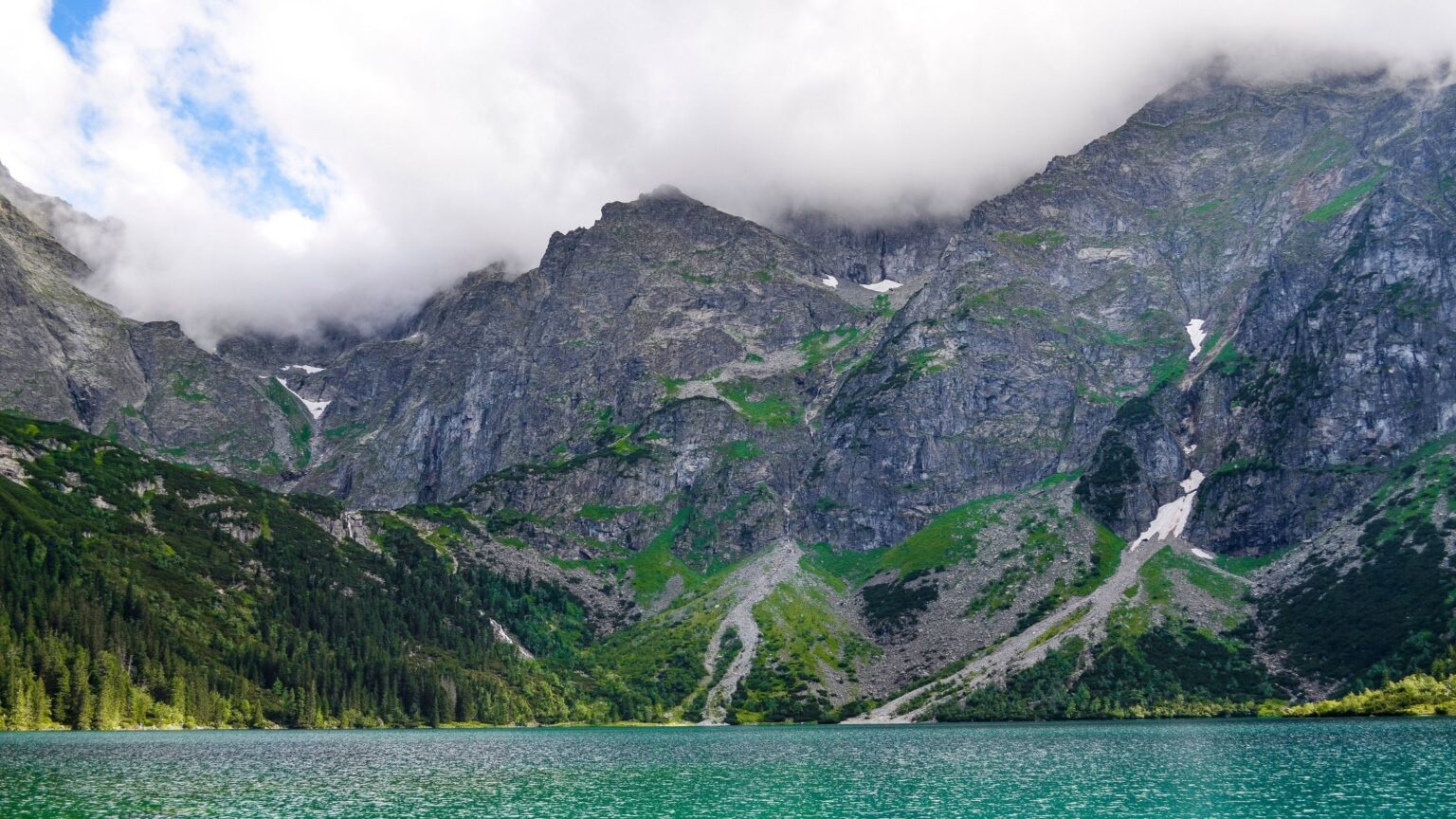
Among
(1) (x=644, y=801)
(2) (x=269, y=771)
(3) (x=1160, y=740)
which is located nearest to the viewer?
(1) (x=644, y=801)

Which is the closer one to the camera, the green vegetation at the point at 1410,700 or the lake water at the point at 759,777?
the lake water at the point at 759,777

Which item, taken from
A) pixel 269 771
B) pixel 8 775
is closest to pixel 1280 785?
pixel 269 771

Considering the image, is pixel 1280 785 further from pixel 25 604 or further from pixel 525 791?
pixel 25 604

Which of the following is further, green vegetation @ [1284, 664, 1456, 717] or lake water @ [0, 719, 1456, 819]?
green vegetation @ [1284, 664, 1456, 717]

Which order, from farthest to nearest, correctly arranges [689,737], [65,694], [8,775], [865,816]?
[689,737], [65,694], [8,775], [865,816]

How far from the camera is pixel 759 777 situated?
96.2 meters

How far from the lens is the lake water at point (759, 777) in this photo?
227ft

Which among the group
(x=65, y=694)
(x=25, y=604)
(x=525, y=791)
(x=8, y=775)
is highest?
(x=25, y=604)

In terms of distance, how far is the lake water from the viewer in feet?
227

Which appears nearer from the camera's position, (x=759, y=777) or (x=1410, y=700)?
(x=759, y=777)

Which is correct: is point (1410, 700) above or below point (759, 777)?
below

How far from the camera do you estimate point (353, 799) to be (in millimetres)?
76562

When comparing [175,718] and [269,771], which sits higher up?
[175,718]

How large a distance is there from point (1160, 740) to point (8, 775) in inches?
5112
